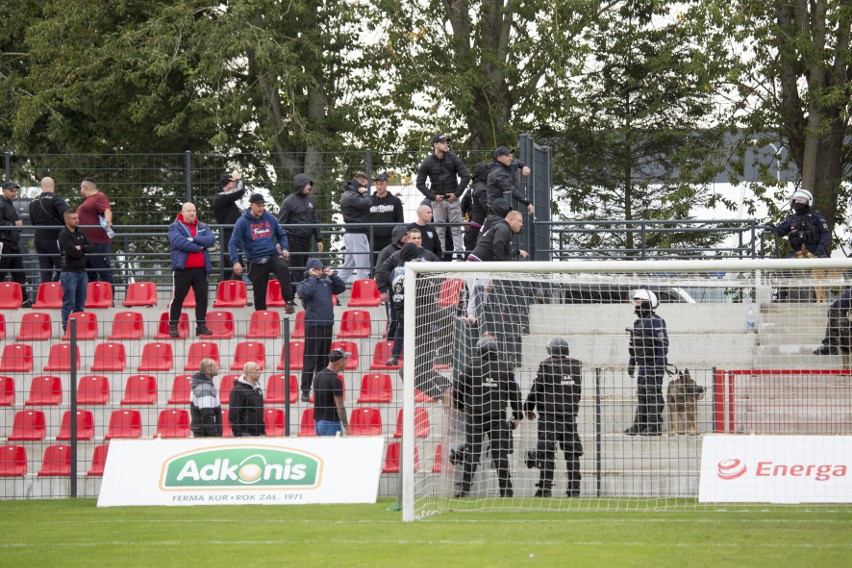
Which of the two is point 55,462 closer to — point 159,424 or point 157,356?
point 159,424

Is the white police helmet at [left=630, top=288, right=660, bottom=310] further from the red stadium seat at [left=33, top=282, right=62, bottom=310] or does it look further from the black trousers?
the red stadium seat at [left=33, top=282, right=62, bottom=310]

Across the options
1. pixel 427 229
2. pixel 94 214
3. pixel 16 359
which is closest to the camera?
pixel 16 359

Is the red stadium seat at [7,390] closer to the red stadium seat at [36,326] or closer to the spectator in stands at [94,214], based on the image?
the red stadium seat at [36,326]

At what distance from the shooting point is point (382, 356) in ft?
44.1

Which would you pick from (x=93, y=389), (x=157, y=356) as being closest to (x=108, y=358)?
(x=93, y=389)

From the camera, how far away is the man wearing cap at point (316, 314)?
12781 millimetres

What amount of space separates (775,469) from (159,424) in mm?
6372

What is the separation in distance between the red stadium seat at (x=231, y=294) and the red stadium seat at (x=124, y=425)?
13.4 feet

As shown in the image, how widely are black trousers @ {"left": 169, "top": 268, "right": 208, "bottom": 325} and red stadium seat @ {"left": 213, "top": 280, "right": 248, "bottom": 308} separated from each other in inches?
51.3

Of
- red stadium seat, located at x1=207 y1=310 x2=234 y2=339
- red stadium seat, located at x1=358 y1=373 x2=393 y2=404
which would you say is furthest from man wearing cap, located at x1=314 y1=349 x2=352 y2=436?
red stadium seat, located at x1=207 y1=310 x2=234 y2=339

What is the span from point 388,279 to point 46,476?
4837 mm

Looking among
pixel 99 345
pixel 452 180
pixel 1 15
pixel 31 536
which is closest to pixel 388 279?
pixel 452 180

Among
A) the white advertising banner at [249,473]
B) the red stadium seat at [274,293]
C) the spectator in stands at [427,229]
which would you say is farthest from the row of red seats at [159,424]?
the red stadium seat at [274,293]

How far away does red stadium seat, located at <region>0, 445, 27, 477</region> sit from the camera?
12461 mm
